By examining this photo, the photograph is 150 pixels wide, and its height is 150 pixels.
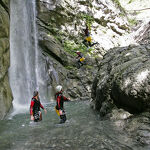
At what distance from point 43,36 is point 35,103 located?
10.6 meters

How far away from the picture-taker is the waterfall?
13680mm

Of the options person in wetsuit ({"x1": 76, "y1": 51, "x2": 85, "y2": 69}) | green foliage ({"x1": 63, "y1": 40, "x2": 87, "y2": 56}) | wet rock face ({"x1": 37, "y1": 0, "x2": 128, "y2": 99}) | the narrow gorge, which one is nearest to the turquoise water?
the narrow gorge

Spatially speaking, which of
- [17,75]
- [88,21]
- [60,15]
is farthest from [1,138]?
[88,21]

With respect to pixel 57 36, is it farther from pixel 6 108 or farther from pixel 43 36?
pixel 6 108

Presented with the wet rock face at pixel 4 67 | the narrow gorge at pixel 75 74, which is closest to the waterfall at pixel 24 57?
the narrow gorge at pixel 75 74

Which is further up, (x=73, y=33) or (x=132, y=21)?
(x=132, y=21)

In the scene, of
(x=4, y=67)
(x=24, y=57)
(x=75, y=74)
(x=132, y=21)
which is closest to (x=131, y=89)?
(x=4, y=67)

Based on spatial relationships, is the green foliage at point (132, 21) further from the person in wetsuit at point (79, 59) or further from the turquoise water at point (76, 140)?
the turquoise water at point (76, 140)

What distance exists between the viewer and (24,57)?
1514 cm

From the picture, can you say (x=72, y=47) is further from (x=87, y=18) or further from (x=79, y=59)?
(x=87, y=18)

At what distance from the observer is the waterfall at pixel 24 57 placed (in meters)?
13.7

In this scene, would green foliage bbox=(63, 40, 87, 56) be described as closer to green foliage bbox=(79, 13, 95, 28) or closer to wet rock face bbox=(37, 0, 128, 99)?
wet rock face bbox=(37, 0, 128, 99)

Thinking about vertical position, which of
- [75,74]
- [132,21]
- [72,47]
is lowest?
[75,74]

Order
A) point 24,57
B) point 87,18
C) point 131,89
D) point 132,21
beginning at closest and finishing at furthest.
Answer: point 131,89
point 24,57
point 87,18
point 132,21
